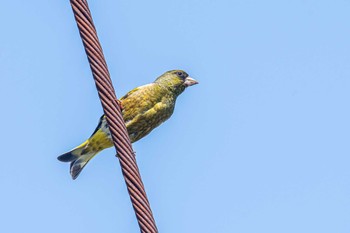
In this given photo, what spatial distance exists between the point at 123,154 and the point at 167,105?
4351mm

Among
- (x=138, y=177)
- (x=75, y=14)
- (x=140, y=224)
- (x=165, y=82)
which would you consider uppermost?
(x=165, y=82)

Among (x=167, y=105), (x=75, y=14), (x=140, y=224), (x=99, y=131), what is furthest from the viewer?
(x=167, y=105)

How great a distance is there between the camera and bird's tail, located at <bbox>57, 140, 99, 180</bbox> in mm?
7141

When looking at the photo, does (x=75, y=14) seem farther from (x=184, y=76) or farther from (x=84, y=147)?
(x=184, y=76)

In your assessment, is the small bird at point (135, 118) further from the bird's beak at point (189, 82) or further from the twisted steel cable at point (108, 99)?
the twisted steel cable at point (108, 99)

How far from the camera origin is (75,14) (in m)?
3.09

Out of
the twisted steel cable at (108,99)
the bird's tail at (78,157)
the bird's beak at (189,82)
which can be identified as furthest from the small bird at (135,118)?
the twisted steel cable at (108,99)

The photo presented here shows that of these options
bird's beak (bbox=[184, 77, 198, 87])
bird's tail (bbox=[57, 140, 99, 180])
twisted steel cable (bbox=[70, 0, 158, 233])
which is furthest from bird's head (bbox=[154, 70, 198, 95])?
twisted steel cable (bbox=[70, 0, 158, 233])

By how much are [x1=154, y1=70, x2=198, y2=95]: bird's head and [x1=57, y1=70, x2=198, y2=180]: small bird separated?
0.21 feet

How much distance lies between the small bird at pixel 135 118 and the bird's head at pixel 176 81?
2.5 inches

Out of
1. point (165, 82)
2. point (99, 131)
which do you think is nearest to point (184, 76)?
point (165, 82)

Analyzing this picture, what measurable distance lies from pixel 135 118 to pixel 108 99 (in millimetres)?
3873

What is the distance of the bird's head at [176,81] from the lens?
7684 mm

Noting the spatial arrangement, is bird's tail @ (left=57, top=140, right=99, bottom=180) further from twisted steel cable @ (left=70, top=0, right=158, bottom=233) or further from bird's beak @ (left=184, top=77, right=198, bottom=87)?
twisted steel cable @ (left=70, top=0, right=158, bottom=233)
